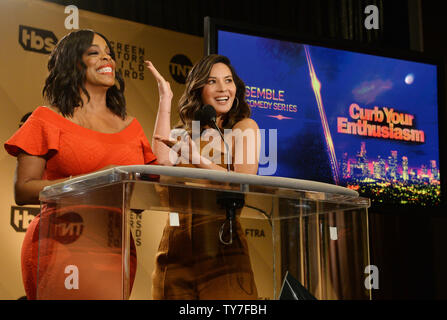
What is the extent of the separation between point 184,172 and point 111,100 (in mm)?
765

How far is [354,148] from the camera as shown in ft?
9.18

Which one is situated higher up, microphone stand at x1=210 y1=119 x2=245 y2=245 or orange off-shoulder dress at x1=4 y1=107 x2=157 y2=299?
orange off-shoulder dress at x1=4 y1=107 x2=157 y2=299

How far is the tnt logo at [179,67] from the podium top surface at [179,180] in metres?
2.53

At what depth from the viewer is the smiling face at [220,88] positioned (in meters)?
2.01

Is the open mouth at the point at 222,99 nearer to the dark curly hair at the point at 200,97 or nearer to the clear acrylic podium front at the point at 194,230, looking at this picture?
the dark curly hair at the point at 200,97

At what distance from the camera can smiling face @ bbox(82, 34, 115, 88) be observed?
159cm

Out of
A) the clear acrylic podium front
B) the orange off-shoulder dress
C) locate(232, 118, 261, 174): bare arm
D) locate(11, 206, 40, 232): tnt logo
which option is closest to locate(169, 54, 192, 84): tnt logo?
locate(11, 206, 40, 232): tnt logo

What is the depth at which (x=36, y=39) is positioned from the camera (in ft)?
10.1

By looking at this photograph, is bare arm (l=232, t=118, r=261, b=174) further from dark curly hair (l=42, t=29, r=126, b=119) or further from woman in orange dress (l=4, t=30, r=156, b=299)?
dark curly hair (l=42, t=29, r=126, b=119)

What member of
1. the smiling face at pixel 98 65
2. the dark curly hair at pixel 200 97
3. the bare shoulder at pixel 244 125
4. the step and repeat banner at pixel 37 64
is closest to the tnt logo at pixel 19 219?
the step and repeat banner at pixel 37 64

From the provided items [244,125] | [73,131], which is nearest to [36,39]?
[244,125]

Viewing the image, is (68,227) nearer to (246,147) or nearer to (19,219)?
(246,147)

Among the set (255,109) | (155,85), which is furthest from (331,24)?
(255,109)
